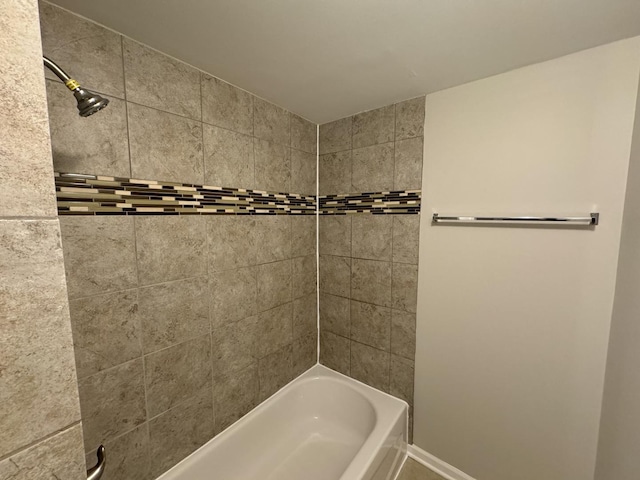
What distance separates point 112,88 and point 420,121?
148 cm

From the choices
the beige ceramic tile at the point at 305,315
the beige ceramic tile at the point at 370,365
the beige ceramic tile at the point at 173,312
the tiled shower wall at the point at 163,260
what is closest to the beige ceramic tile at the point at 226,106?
the tiled shower wall at the point at 163,260

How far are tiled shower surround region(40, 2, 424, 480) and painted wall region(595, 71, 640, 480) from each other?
0.82 m

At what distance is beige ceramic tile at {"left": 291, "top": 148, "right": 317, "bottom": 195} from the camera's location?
1762mm

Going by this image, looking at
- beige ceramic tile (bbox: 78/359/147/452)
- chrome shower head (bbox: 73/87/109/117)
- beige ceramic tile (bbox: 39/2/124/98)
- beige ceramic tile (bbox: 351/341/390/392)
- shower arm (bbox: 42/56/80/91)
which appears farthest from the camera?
beige ceramic tile (bbox: 351/341/390/392)

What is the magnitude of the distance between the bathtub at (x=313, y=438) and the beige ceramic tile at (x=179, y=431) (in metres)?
0.05

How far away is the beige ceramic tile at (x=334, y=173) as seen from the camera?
1.79m

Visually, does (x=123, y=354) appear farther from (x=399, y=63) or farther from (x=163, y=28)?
(x=399, y=63)

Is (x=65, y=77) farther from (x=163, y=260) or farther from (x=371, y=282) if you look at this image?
(x=371, y=282)

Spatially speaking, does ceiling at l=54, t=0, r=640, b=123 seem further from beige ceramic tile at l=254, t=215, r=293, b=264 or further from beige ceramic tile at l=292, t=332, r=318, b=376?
beige ceramic tile at l=292, t=332, r=318, b=376

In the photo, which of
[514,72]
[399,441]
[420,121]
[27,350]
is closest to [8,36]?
[27,350]

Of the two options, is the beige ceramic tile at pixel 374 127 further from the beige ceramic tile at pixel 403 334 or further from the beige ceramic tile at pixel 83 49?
the beige ceramic tile at pixel 83 49

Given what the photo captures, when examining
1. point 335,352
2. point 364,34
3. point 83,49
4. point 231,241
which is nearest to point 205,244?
point 231,241

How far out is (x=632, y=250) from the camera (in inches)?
37.5

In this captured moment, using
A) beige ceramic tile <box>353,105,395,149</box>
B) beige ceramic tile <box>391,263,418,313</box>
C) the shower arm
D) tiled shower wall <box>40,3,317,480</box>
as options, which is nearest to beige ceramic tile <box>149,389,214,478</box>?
tiled shower wall <box>40,3,317,480</box>
